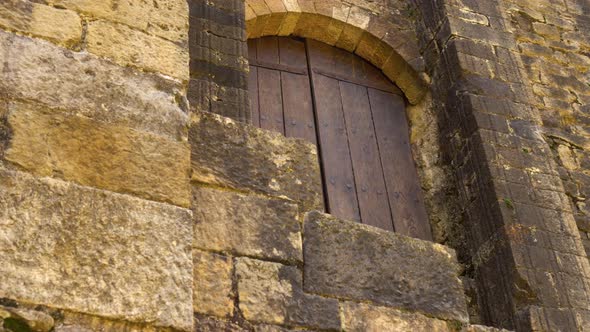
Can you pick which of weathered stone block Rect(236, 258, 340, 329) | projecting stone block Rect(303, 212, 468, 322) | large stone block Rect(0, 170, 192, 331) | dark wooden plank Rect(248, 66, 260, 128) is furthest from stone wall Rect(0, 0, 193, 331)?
dark wooden plank Rect(248, 66, 260, 128)

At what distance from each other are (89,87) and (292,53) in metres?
2.98

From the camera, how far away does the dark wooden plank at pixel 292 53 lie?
5102 mm

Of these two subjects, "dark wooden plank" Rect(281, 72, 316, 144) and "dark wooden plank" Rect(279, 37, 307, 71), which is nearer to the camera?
"dark wooden plank" Rect(281, 72, 316, 144)

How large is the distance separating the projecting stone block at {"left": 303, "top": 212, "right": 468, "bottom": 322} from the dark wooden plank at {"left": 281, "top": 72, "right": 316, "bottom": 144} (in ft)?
6.01

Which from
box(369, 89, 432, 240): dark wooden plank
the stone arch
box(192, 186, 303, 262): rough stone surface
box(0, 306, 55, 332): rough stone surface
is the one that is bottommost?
box(369, 89, 432, 240): dark wooden plank

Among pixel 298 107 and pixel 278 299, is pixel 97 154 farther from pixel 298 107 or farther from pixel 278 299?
pixel 298 107

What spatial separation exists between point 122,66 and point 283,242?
0.77 meters

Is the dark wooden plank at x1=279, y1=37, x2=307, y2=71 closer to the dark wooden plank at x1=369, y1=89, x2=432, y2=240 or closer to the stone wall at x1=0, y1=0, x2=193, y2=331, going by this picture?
the dark wooden plank at x1=369, y1=89, x2=432, y2=240

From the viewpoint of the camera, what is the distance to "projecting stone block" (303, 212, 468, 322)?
2684 millimetres

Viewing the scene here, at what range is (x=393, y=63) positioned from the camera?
5.39 metres

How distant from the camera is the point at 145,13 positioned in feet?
8.54

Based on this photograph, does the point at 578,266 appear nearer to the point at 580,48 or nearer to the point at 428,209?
the point at 428,209

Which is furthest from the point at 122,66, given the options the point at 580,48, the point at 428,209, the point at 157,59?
the point at 580,48

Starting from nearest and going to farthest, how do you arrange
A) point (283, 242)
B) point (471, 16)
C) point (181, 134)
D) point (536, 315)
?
point (181, 134)
point (283, 242)
point (536, 315)
point (471, 16)
